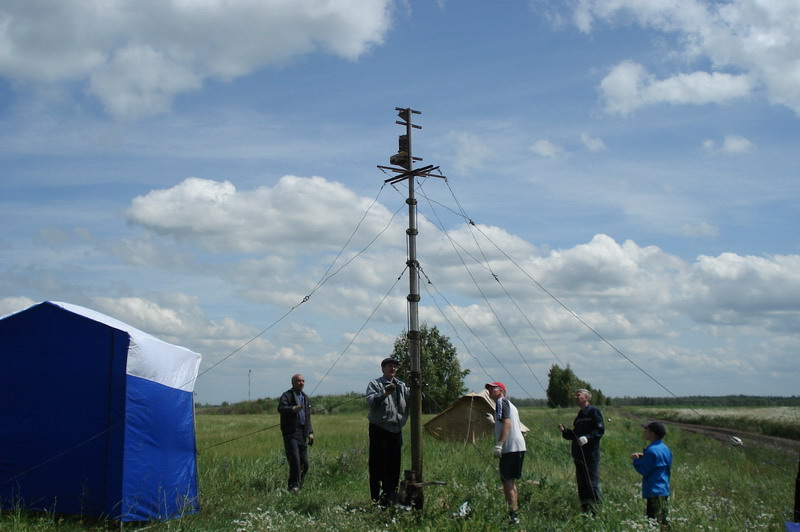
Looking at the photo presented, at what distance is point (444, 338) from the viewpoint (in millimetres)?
54844

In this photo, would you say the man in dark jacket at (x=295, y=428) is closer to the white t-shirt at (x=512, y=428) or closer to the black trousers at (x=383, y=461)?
the black trousers at (x=383, y=461)

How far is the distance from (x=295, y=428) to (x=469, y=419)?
36.5 ft

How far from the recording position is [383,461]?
10.4 m

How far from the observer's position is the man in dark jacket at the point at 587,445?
9.75 meters

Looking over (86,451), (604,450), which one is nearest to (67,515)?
(86,451)

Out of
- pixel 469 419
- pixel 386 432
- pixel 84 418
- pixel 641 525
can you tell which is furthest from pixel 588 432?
pixel 469 419

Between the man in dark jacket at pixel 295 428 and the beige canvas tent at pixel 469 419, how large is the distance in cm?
1017

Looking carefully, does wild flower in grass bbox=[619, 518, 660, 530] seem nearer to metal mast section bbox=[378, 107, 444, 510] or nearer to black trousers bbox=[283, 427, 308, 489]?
metal mast section bbox=[378, 107, 444, 510]

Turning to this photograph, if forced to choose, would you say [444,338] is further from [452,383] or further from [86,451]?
[86,451]

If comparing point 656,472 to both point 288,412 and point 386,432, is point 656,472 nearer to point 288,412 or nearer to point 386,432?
point 386,432

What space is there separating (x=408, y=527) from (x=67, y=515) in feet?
14.4

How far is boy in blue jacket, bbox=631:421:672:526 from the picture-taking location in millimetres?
8328

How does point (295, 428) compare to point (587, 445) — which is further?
point (295, 428)

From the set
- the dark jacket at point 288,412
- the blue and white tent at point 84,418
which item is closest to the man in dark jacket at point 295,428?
the dark jacket at point 288,412
